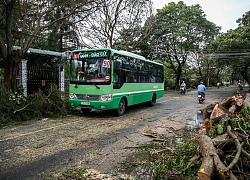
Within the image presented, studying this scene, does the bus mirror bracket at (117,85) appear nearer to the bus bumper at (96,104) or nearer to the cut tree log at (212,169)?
the bus bumper at (96,104)

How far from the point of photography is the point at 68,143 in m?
5.79

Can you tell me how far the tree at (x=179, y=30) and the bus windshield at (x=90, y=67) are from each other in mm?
21169

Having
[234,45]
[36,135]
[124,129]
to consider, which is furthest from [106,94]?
[234,45]

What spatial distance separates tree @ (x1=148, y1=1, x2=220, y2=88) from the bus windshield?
21169mm

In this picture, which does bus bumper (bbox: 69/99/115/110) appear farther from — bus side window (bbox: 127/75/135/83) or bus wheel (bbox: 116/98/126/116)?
bus side window (bbox: 127/75/135/83)

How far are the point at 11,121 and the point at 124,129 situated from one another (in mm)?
4424

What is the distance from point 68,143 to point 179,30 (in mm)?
27160

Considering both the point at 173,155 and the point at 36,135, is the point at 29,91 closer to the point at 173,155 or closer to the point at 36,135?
the point at 36,135

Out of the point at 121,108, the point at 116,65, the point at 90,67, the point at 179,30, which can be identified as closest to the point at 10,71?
the point at 90,67

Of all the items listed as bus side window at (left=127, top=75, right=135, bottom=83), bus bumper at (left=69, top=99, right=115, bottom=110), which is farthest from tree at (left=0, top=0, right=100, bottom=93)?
bus side window at (left=127, top=75, right=135, bottom=83)

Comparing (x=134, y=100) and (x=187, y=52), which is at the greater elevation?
(x=187, y=52)

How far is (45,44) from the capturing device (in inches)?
831

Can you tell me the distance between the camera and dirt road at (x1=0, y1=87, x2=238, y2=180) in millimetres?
4273

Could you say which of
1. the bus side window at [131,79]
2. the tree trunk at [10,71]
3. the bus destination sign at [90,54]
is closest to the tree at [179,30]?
the bus side window at [131,79]
